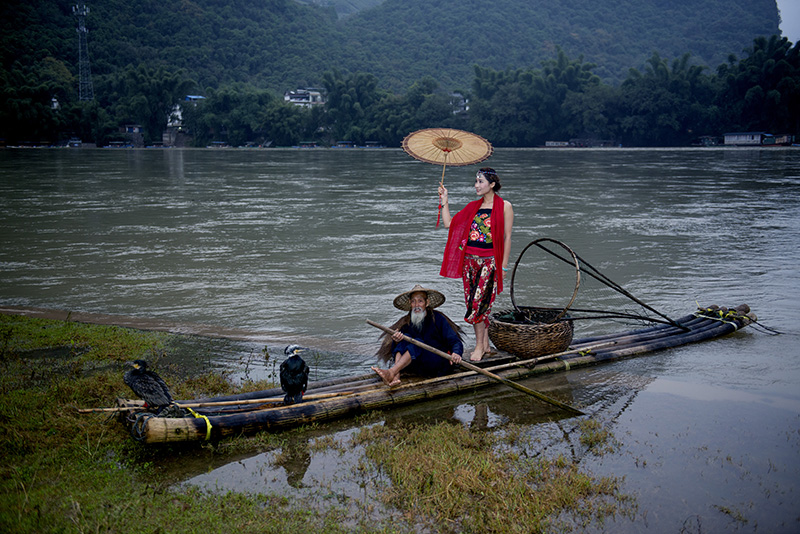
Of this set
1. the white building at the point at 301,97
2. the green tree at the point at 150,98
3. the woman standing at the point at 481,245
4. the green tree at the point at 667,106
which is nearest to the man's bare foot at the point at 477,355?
the woman standing at the point at 481,245

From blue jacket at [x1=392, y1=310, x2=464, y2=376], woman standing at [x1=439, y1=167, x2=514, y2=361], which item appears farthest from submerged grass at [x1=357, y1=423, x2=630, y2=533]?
woman standing at [x1=439, y1=167, x2=514, y2=361]

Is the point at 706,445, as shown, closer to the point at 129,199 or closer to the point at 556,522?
the point at 556,522

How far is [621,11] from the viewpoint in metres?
152

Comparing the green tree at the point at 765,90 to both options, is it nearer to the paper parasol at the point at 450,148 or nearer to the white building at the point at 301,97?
the white building at the point at 301,97

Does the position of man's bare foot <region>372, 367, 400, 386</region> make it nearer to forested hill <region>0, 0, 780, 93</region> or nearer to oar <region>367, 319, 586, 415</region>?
oar <region>367, 319, 586, 415</region>

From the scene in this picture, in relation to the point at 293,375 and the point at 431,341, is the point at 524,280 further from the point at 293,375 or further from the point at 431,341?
the point at 293,375

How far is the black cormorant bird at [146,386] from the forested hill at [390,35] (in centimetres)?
12255

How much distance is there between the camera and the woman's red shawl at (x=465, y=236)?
562 cm

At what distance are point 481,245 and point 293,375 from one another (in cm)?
206

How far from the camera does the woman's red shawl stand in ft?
18.5

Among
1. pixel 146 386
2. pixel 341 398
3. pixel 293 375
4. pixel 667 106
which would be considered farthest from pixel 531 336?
pixel 667 106

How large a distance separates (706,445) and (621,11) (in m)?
167

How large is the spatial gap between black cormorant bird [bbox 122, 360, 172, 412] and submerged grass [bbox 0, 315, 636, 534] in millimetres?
315

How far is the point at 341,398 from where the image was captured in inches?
195
